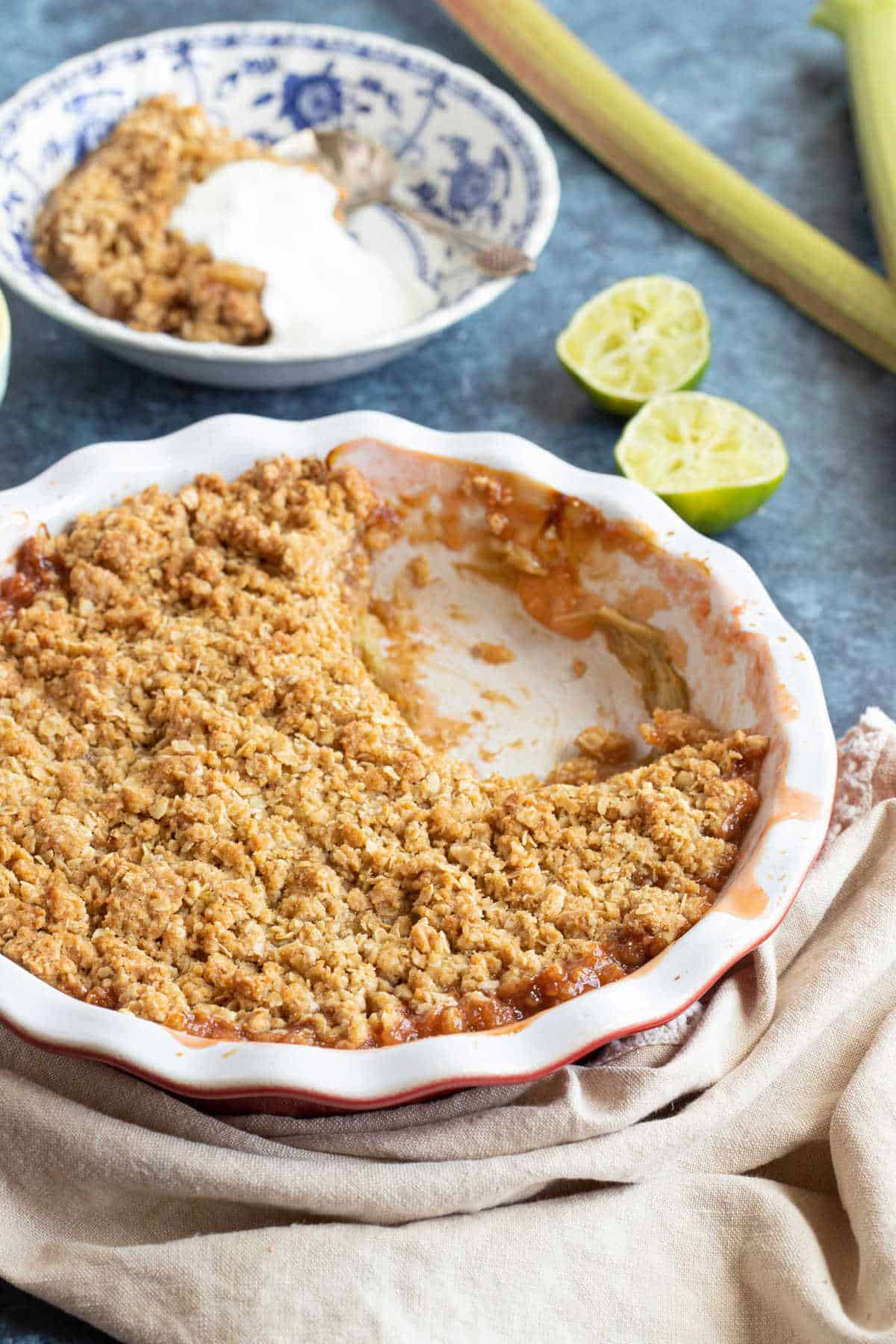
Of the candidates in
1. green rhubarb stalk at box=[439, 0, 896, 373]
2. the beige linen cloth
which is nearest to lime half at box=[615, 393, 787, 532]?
green rhubarb stalk at box=[439, 0, 896, 373]

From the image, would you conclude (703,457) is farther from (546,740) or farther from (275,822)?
(275,822)

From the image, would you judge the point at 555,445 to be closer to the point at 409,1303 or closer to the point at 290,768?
the point at 290,768

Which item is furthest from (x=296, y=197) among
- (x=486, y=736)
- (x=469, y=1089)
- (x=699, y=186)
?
(x=469, y=1089)

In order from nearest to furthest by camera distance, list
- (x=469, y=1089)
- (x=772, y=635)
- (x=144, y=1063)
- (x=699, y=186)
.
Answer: (x=144, y=1063), (x=469, y=1089), (x=772, y=635), (x=699, y=186)

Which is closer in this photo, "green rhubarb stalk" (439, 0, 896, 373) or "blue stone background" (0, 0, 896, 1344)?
"blue stone background" (0, 0, 896, 1344)

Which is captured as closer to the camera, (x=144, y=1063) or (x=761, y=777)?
(x=144, y=1063)

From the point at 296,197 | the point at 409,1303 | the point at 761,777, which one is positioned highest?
the point at 296,197

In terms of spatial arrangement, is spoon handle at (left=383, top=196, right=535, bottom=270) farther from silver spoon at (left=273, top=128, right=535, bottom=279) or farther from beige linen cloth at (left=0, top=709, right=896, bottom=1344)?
beige linen cloth at (left=0, top=709, right=896, bottom=1344)

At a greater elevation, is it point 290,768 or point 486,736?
point 290,768
